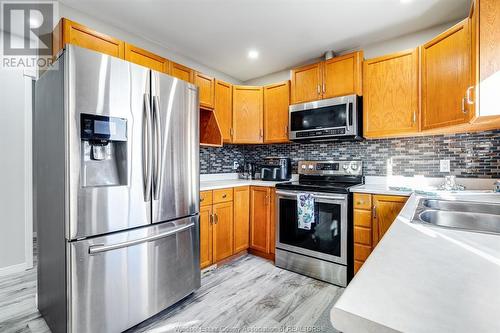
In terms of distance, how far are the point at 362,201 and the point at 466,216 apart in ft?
2.74

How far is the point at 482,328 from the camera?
38 cm

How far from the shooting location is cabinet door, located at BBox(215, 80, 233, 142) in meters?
3.09

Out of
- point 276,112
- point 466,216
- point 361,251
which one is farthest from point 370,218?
point 276,112

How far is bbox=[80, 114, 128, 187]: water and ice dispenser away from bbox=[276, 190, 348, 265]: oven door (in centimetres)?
167

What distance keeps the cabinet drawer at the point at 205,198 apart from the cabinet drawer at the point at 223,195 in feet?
0.24

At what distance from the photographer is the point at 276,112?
10.6 feet

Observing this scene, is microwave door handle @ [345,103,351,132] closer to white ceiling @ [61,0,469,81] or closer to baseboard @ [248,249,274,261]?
white ceiling @ [61,0,469,81]

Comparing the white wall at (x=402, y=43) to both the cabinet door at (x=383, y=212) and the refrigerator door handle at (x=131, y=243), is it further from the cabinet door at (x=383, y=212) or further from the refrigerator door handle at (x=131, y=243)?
the refrigerator door handle at (x=131, y=243)

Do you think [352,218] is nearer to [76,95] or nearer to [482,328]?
[482,328]

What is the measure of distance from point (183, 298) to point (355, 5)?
9.34 ft

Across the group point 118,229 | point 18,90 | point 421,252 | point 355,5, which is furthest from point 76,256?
point 355,5

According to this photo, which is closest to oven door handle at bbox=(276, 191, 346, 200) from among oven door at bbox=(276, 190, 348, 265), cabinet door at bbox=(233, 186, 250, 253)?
oven door at bbox=(276, 190, 348, 265)

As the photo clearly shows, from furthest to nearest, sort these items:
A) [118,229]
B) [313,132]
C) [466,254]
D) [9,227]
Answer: [313,132], [9,227], [118,229], [466,254]

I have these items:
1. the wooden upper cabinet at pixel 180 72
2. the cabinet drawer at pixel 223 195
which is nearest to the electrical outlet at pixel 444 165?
the cabinet drawer at pixel 223 195
